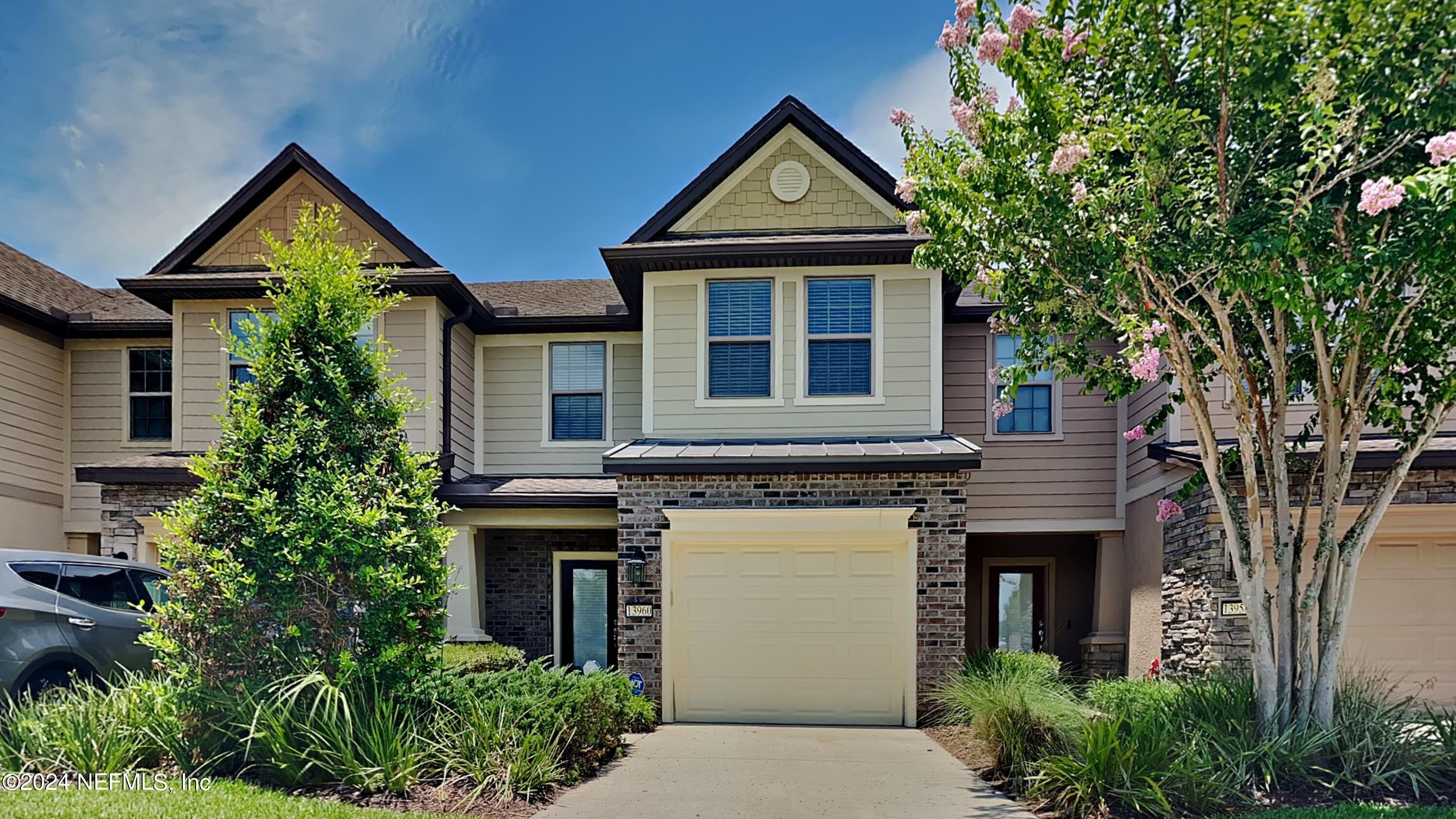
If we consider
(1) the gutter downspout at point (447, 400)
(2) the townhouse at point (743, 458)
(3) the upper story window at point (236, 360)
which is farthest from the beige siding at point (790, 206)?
(3) the upper story window at point (236, 360)

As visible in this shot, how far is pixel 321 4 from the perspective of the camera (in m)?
9.63

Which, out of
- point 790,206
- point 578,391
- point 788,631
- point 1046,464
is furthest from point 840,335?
point 578,391

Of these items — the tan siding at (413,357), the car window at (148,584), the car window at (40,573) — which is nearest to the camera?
the car window at (40,573)

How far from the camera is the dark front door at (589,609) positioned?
44.3ft

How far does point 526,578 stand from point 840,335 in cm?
580

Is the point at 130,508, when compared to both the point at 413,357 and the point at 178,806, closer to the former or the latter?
the point at 413,357

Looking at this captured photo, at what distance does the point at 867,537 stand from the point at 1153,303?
14.8 feet

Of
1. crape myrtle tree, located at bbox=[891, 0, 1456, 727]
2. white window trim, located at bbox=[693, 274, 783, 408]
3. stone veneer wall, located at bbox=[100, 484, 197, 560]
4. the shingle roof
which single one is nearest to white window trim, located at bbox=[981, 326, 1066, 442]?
white window trim, located at bbox=[693, 274, 783, 408]

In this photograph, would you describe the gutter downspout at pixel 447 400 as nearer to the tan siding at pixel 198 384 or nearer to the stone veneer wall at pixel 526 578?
the stone veneer wall at pixel 526 578

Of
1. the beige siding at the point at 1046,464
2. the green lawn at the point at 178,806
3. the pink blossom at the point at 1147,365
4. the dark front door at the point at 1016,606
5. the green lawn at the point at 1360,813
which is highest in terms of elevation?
the pink blossom at the point at 1147,365

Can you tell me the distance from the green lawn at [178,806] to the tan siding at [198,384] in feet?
25.1

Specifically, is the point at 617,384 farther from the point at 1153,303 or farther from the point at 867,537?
the point at 1153,303

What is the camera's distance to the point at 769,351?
11414 mm

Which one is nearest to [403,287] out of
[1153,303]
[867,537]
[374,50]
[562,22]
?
[374,50]
